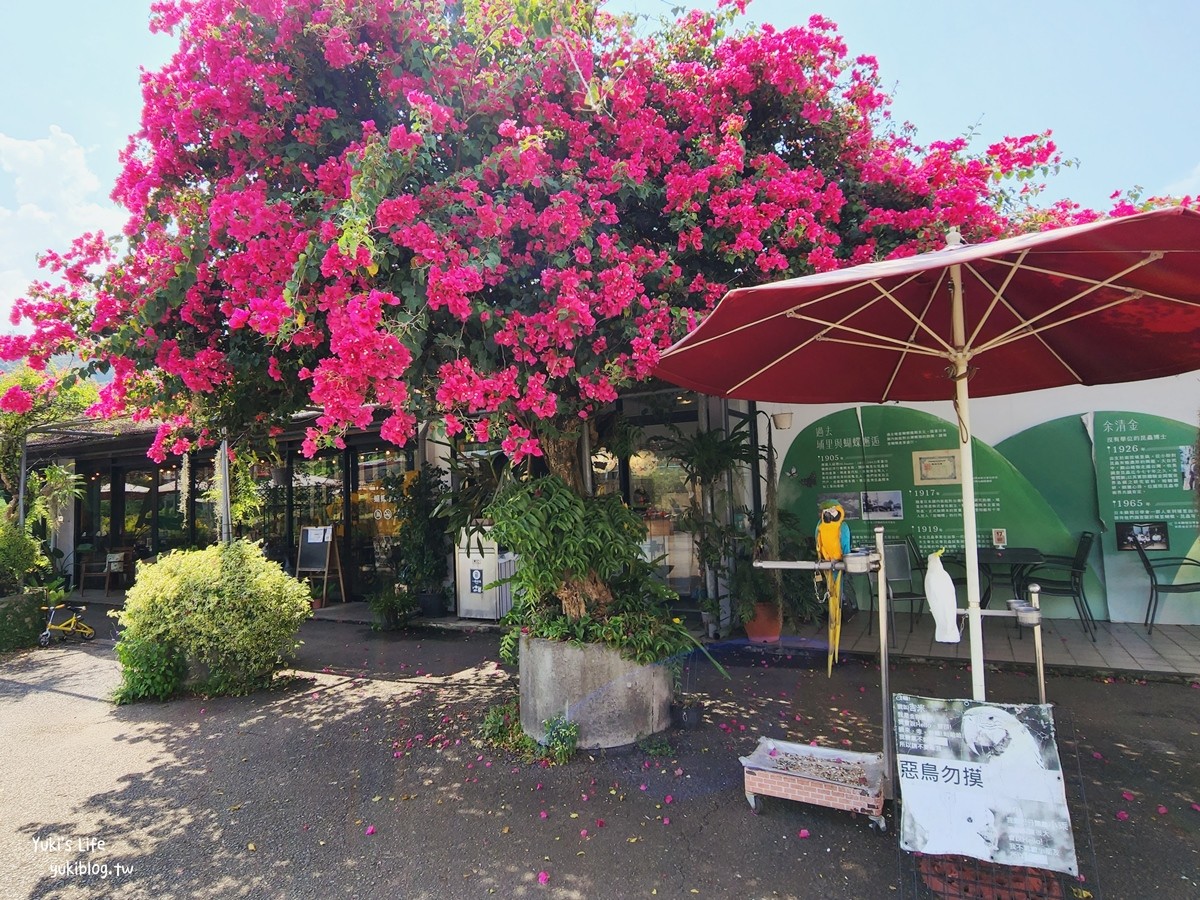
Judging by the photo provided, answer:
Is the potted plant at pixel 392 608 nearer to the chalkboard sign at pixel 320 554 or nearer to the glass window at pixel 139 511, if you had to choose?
the chalkboard sign at pixel 320 554

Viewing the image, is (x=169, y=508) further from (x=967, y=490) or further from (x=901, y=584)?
(x=967, y=490)

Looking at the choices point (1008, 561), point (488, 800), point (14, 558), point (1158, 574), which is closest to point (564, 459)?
point (488, 800)

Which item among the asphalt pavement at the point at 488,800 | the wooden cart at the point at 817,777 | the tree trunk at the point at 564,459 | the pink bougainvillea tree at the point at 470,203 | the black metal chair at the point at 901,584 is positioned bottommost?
the asphalt pavement at the point at 488,800

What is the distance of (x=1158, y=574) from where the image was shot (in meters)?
6.19

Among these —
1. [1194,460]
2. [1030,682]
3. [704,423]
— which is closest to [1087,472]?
[1194,460]

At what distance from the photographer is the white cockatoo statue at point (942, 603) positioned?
2553mm

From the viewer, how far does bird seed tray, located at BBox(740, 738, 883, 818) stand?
2.82m

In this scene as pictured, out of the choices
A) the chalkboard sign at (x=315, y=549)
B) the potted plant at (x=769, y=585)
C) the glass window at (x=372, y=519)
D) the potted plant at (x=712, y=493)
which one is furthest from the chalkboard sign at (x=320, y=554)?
the potted plant at (x=769, y=585)

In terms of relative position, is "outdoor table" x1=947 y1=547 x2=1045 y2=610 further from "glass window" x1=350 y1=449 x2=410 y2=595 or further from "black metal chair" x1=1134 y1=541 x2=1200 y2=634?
"glass window" x1=350 y1=449 x2=410 y2=595

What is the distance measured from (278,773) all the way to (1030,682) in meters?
5.17

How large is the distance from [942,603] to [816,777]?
1.02m

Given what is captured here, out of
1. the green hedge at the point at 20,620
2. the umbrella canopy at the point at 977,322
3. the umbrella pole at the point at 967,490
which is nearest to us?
the umbrella canopy at the point at 977,322

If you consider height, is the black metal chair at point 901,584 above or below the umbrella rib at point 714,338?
below

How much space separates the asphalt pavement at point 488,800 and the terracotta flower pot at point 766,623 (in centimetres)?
63
